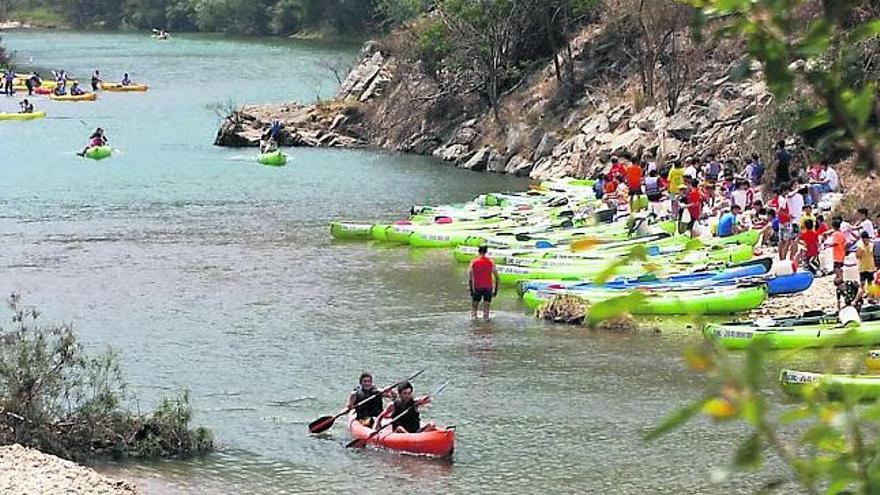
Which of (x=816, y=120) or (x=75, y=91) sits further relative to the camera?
(x=75, y=91)

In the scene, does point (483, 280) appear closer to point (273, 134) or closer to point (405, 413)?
point (405, 413)

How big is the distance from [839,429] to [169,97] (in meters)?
63.4

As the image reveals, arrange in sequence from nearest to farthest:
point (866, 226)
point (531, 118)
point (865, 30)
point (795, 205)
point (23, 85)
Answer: point (865, 30)
point (866, 226)
point (795, 205)
point (531, 118)
point (23, 85)

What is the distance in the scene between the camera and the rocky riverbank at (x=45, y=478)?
42.5 ft

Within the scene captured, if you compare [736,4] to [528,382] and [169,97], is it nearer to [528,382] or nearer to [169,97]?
[528,382]

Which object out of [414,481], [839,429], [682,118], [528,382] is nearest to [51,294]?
[528,382]

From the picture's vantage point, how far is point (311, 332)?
2341 cm

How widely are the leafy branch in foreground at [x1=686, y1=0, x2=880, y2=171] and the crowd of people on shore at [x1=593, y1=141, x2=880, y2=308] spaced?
1782 cm

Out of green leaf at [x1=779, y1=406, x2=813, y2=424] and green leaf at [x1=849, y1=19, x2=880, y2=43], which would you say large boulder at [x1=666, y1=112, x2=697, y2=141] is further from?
green leaf at [x1=779, y1=406, x2=813, y2=424]

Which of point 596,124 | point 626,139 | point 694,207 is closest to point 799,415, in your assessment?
point 694,207

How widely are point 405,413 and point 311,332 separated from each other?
6.84 metres

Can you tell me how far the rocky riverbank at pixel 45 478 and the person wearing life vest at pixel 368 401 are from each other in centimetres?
367

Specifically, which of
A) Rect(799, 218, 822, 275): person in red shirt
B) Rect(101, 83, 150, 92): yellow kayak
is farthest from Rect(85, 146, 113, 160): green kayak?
Rect(799, 218, 822, 275): person in red shirt

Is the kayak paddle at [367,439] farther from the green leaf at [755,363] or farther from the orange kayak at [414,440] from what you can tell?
the green leaf at [755,363]
